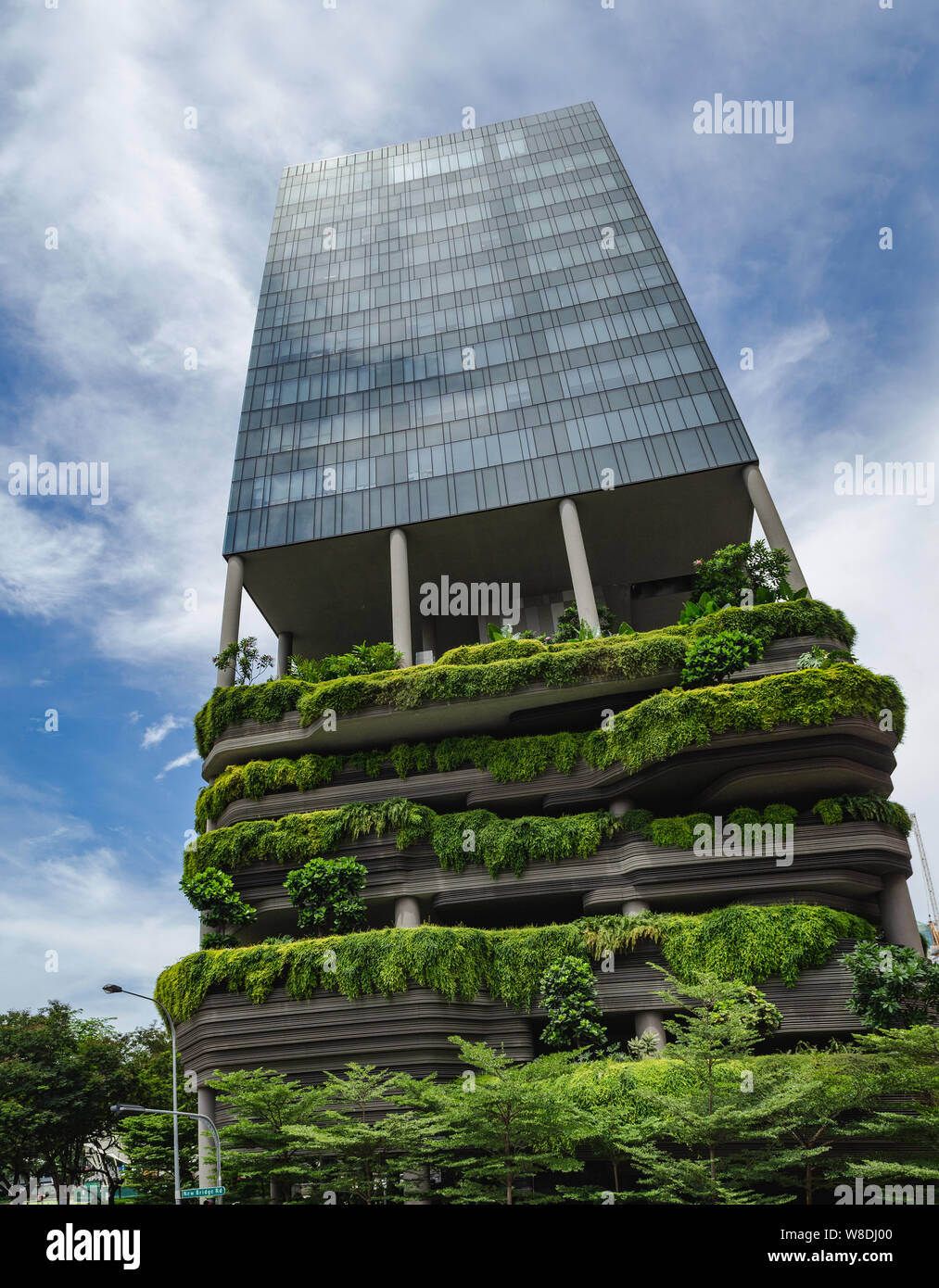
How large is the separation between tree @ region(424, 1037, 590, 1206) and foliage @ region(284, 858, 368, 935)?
1191cm

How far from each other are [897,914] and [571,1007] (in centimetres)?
1186

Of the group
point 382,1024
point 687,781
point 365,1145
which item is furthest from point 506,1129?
point 687,781

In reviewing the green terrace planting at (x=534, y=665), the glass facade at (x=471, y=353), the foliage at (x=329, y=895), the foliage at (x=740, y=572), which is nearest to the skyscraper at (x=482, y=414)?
the glass facade at (x=471, y=353)

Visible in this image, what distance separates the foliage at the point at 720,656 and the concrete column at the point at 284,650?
25.3 m

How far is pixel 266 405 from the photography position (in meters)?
52.5

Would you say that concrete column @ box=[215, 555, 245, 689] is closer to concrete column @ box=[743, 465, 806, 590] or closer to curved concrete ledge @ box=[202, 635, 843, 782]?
curved concrete ledge @ box=[202, 635, 843, 782]

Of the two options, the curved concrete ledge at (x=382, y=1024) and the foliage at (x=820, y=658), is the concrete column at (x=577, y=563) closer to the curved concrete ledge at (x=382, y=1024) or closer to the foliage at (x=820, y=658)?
the foliage at (x=820, y=658)

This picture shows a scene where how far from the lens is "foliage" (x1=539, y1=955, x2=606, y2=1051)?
2984 centimetres

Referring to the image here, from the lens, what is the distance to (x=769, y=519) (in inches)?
1670

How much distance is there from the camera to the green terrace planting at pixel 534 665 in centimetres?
3638

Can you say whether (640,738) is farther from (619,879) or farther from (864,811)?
(864,811)

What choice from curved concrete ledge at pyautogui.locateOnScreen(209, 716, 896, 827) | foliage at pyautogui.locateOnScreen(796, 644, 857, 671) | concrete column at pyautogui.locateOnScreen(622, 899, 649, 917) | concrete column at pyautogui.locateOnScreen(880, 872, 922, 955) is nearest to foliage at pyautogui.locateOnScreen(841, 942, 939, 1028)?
concrete column at pyautogui.locateOnScreen(880, 872, 922, 955)

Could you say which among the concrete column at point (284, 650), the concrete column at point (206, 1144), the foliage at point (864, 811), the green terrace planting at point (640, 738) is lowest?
the concrete column at point (206, 1144)
